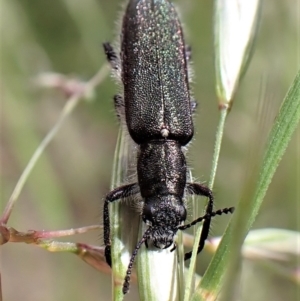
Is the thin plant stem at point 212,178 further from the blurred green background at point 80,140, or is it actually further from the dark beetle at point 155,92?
the blurred green background at point 80,140

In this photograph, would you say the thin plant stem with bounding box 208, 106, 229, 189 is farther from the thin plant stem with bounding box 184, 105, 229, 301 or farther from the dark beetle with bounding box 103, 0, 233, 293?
the dark beetle with bounding box 103, 0, 233, 293

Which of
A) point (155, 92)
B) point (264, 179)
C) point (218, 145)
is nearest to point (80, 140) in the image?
point (155, 92)

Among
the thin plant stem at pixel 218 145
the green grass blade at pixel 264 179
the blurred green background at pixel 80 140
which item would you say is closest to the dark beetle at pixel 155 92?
the blurred green background at pixel 80 140

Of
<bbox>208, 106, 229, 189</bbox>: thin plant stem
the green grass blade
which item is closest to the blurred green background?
<bbox>208, 106, 229, 189</bbox>: thin plant stem

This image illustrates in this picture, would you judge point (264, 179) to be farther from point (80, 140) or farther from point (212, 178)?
point (80, 140)

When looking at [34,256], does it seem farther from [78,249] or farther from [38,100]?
[78,249]

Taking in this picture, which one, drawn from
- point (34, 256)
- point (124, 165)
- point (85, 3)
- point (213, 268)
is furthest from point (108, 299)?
point (213, 268)
